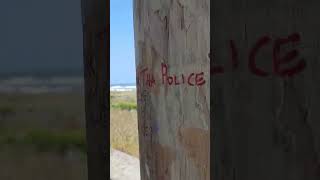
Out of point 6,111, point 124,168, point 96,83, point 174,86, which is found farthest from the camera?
point 124,168

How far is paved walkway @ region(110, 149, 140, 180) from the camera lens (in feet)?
28.6

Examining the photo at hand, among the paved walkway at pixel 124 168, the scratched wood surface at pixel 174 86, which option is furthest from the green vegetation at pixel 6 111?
the paved walkway at pixel 124 168

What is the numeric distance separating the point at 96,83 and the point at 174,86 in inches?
26.0

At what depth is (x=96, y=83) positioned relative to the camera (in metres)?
1.41

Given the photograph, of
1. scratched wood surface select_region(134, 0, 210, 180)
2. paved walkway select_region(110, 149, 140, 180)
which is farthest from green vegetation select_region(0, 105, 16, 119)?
paved walkway select_region(110, 149, 140, 180)
